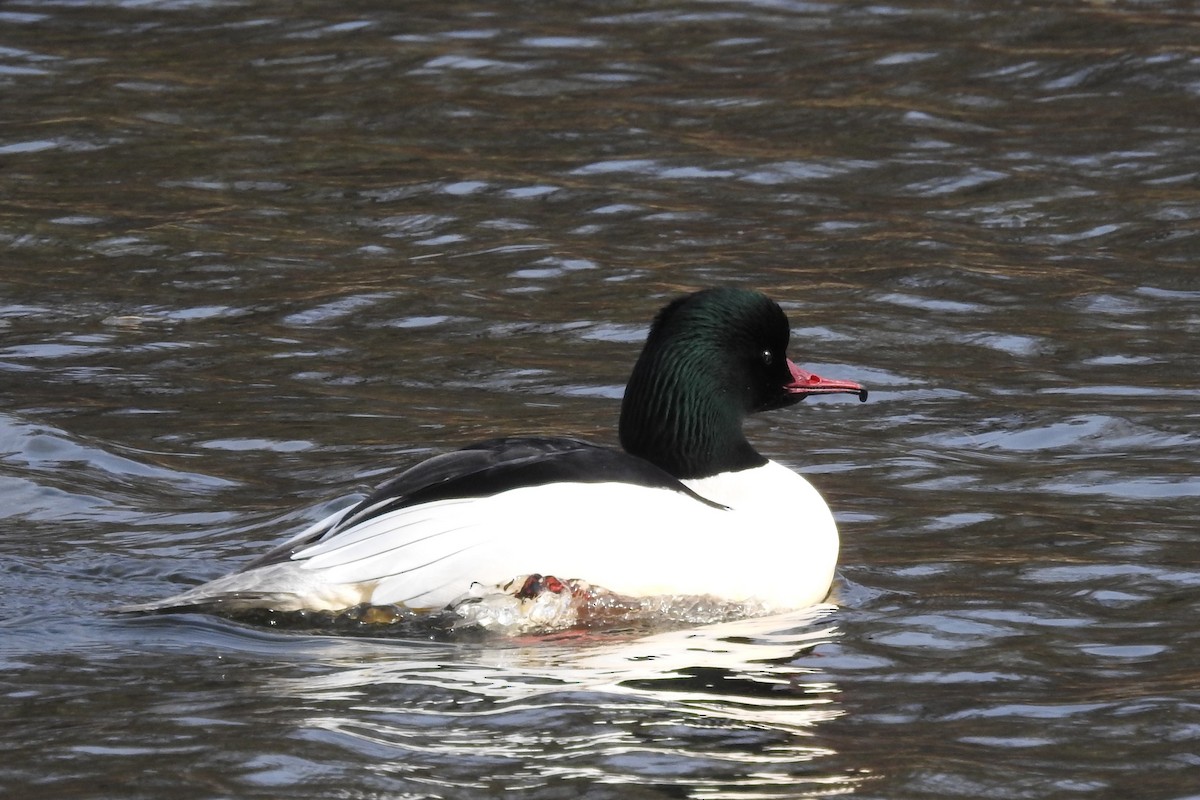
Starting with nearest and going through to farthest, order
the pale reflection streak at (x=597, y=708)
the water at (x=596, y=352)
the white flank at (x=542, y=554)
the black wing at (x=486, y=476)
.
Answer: the pale reflection streak at (x=597, y=708)
the water at (x=596, y=352)
the white flank at (x=542, y=554)
the black wing at (x=486, y=476)

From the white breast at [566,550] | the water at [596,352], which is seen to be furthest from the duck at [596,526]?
the water at [596,352]

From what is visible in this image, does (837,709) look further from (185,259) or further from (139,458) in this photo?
(185,259)

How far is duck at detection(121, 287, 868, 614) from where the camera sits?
621cm

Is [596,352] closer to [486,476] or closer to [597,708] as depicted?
[486,476]

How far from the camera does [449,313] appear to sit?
10.2m

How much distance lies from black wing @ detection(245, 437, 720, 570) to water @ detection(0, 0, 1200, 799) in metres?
0.50

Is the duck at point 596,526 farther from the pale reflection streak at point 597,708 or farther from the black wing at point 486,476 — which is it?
the pale reflection streak at point 597,708

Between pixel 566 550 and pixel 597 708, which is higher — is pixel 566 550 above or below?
above

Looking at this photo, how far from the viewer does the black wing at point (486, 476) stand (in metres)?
6.38

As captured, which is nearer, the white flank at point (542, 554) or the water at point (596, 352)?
the water at point (596, 352)

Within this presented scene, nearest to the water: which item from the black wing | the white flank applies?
the white flank

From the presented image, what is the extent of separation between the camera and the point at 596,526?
6348mm

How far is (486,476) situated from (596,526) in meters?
0.39

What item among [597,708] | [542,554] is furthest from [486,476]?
[597,708]
